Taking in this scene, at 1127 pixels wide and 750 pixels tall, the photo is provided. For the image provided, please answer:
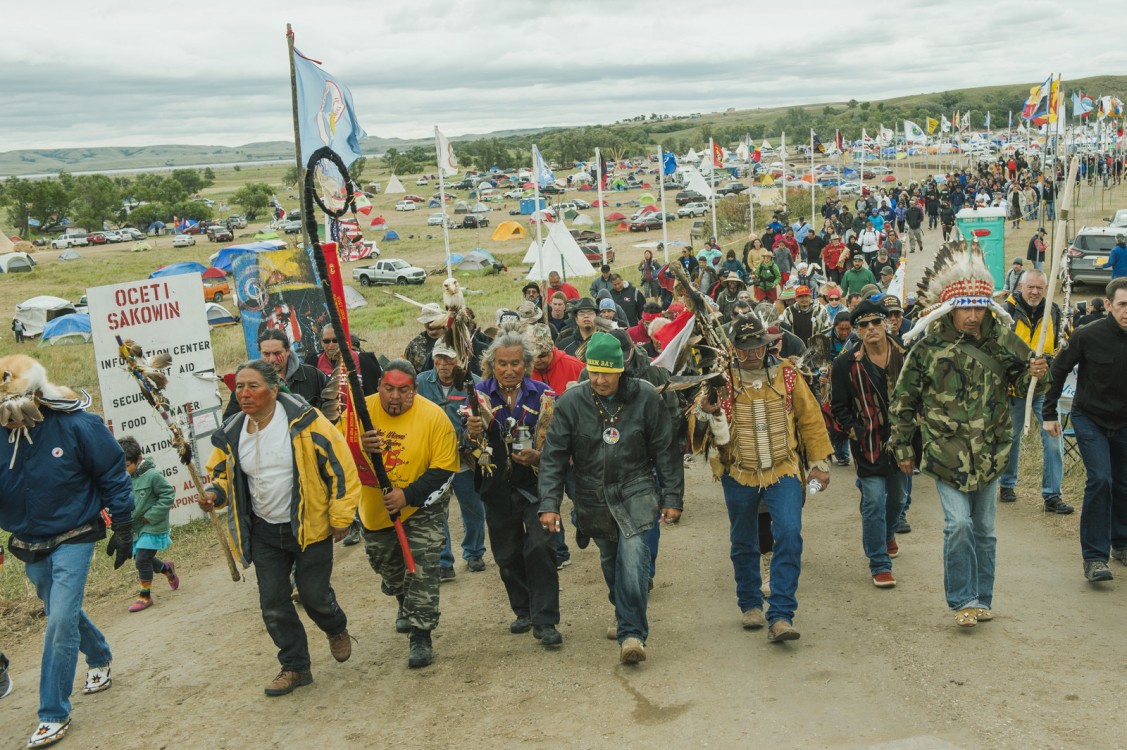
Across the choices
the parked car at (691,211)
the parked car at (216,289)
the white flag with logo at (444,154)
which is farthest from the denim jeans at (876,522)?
the parked car at (691,211)

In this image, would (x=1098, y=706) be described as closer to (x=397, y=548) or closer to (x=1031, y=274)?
(x=397, y=548)

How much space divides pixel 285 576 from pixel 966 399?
4176mm

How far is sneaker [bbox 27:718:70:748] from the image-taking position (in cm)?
543

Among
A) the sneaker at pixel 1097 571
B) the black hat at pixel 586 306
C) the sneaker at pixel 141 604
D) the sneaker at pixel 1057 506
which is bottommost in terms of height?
the sneaker at pixel 141 604

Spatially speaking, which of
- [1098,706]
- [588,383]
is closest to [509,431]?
[588,383]

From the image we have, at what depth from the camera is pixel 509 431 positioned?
649 cm

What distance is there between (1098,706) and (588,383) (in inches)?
122

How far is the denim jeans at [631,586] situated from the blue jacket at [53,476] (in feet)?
9.64

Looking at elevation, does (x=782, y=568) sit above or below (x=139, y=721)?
above

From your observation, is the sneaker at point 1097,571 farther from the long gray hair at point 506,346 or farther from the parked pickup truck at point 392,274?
the parked pickup truck at point 392,274

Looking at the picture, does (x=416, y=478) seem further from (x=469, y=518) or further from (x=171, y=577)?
(x=171, y=577)

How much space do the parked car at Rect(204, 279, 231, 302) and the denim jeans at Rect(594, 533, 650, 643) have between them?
40.3 m

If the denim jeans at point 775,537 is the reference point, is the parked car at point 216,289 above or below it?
below

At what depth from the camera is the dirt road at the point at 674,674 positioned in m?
5.00
